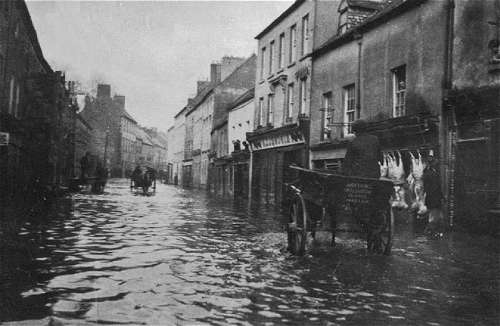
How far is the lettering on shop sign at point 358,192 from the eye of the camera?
23.4 feet

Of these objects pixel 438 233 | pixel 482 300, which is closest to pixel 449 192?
pixel 438 233

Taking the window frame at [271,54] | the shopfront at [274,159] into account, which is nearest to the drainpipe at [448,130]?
the shopfront at [274,159]

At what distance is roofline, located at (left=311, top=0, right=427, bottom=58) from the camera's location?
589 inches

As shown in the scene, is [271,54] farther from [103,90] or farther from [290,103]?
[103,90]

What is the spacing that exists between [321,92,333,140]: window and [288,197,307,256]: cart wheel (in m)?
13.2

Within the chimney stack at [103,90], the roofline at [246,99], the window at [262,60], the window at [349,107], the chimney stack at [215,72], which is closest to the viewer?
the window at [349,107]

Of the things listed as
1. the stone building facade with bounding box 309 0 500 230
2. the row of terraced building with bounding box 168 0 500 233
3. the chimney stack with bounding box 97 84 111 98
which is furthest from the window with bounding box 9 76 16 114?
the chimney stack with bounding box 97 84 111 98

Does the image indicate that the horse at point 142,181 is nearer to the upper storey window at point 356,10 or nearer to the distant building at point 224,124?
the distant building at point 224,124

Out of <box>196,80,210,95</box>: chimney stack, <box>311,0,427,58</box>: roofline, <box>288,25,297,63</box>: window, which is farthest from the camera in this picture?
<box>196,80,210,95</box>: chimney stack

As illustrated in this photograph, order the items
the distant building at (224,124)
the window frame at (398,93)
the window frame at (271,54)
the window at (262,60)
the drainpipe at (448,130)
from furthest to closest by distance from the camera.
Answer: the distant building at (224,124) → the window at (262,60) → the window frame at (271,54) → the window frame at (398,93) → the drainpipe at (448,130)

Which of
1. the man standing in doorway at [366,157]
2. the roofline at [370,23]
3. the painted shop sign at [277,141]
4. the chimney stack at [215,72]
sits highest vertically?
the chimney stack at [215,72]

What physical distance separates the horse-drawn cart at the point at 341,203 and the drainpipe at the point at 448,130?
220 inches

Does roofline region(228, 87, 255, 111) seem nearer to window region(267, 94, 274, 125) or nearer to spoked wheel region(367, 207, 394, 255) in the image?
window region(267, 94, 274, 125)

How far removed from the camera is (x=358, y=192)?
7125 millimetres
